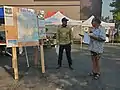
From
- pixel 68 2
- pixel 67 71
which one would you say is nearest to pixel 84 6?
pixel 68 2

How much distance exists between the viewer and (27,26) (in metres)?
9.42

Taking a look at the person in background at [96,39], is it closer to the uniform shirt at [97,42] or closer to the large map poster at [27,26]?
the uniform shirt at [97,42]

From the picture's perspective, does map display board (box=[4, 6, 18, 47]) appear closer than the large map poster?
Yes

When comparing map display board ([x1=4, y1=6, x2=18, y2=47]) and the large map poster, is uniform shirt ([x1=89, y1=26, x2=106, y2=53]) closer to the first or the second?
the large map poster

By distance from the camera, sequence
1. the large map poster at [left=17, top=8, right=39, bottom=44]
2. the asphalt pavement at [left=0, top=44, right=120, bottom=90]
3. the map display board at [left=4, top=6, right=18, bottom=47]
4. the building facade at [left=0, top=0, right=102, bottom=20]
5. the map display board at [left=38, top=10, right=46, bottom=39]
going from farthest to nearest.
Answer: the building facade at [left=0, top=0, right=102, bottom=20], the map display board at [left=38, top=10, right=46, bottom=39], the large map poster at [left=17, top=8, right=39, bottom=44], the map display board at [left=4, top=6, right=18, bottom=47], the asphalt pavement at [left=0, top=44, right=120, bottom=90]

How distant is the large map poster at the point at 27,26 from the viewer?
908cm

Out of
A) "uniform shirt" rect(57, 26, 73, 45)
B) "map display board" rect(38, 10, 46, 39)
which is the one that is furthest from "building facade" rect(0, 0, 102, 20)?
"map display board" rect(38, 10, 46, 39)

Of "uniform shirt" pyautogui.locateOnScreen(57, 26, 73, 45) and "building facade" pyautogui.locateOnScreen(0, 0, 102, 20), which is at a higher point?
"building facade" pyautogui.locateOnScreen(0, 0, 102, 20)

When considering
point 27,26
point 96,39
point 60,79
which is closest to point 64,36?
point 27,26

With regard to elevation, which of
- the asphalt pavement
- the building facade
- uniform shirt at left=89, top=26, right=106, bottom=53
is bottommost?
the asphalt pavement

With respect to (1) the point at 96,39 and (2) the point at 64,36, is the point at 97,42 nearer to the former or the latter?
(1) the point at 96,39

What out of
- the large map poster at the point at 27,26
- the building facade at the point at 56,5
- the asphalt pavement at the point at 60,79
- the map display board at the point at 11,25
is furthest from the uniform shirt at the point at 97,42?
the building facade at the point at 56,5

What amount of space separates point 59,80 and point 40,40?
1.89 meters

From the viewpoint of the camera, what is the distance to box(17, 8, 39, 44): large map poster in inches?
357
